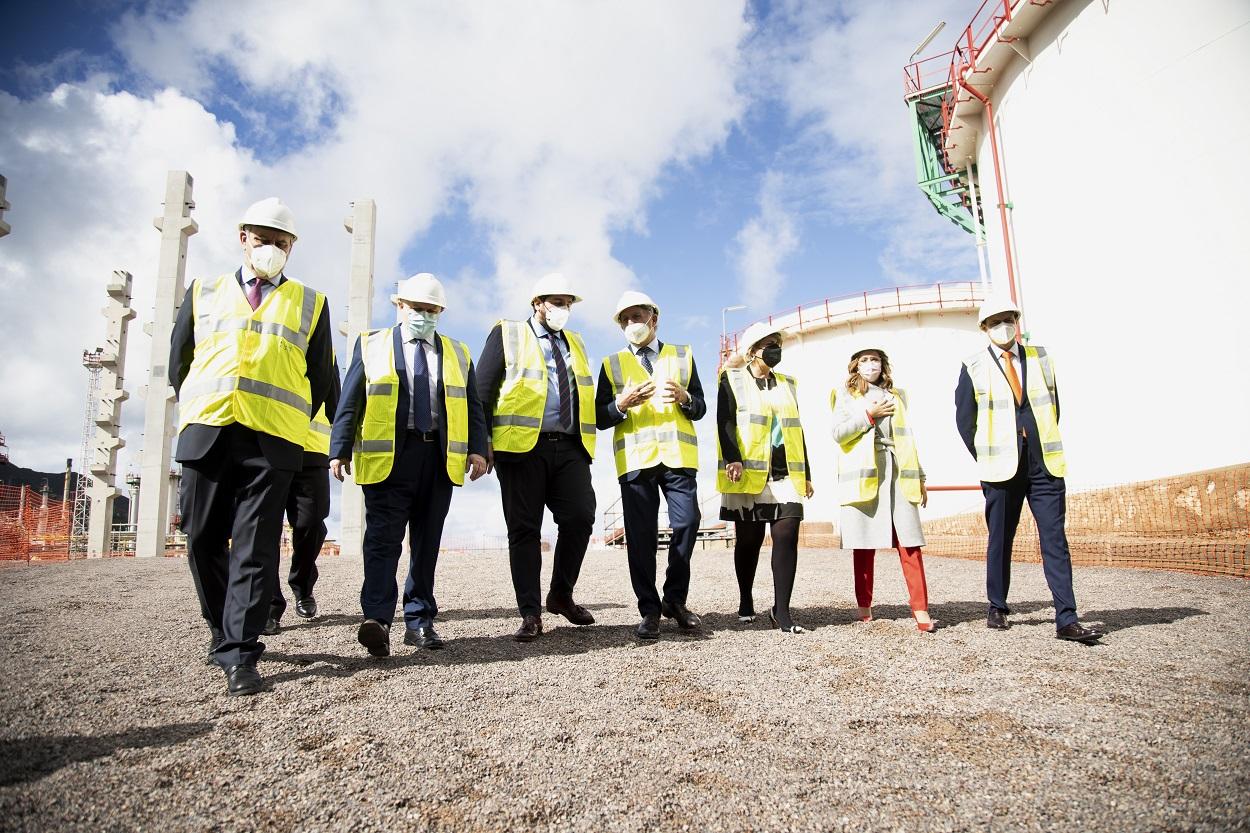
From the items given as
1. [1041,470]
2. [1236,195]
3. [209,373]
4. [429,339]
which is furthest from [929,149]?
[209,373]

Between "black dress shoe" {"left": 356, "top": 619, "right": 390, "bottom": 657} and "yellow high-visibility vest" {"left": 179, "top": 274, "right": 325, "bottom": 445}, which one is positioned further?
"black dress shoe" {"left": 356, "top": 619, "right": 390, "bottom": 657}

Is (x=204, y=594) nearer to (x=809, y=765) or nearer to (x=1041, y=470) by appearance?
(x=809, y=765)

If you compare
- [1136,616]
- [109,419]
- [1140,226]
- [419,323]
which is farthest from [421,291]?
[109,419]

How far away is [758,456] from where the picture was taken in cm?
489

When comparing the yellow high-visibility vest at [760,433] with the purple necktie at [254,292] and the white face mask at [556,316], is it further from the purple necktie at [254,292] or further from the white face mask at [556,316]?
the purple necktie at [254,292]

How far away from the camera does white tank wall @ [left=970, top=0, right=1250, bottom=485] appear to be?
975cm

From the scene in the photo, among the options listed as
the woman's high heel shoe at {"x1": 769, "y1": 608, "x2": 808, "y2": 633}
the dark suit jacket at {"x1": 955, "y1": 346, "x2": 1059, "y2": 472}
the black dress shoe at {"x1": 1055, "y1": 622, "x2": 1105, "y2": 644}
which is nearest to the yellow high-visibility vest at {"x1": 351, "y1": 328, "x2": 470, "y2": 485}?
the woman's high heel shoe at {"x1": 769, "y1": 608, "x2": 808, "y2": 633}

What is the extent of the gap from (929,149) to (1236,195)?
38.4 ft

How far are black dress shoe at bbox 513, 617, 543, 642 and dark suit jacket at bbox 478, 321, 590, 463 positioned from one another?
1041 millimetres

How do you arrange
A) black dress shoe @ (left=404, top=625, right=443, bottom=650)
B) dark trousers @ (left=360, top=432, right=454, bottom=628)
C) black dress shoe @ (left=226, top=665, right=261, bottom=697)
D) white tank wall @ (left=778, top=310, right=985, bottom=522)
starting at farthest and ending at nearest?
white tank wall @ (left=778, top=310, right=985, bottom=522)
black dress shoe @ (left=404, top=625, right=443, bottom=650)
dark trousers @ (left=360, top=432, right=454, bottom=628)
black dress shoe @ (left=226, top=665, right=261, bottom=697)

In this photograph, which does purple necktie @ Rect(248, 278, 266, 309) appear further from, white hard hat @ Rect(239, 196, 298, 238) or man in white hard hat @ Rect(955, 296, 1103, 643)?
man in white hard hat @ Rect(955, 296, 1103, 643)

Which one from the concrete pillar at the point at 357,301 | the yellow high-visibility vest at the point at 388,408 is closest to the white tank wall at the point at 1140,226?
the yellow high-visibility vest at the point at 388,408

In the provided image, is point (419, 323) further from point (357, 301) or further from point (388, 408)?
point (357, 301)

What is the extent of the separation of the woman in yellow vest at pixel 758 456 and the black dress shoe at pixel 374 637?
2.37 meters
